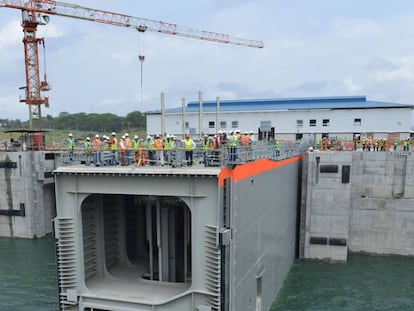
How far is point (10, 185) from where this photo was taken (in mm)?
30891

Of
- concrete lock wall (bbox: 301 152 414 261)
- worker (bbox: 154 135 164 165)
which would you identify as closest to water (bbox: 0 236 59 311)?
worker (bbox: 154 135 164 165)

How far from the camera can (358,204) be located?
88.5ft

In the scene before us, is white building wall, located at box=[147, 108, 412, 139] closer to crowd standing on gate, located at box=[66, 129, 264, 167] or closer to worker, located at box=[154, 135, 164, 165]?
crowd standing on gate, located at box=[66, 129, 264, 167]

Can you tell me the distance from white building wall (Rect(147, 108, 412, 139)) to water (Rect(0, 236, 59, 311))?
19.3 metres

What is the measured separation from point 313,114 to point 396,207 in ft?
47.5

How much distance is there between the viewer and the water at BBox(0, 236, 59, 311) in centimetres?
1817

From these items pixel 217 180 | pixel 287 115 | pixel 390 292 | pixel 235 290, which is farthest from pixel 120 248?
pixel 287 115

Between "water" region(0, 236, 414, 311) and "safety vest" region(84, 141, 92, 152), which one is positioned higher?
"safety vest" region(84, 141, 92, 152)

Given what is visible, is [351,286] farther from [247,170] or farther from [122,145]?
[122,145]

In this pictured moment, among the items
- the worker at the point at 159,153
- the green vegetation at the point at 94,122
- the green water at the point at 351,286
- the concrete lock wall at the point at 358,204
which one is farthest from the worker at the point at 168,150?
the green vegetation at the point at 94,122

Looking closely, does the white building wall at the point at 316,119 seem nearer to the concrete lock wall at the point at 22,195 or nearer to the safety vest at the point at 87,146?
the concrete lock wall at the point at 22,195

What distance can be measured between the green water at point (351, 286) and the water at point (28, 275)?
492 inches

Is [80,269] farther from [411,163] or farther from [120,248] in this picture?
[411,163]

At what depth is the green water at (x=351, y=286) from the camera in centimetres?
1852
